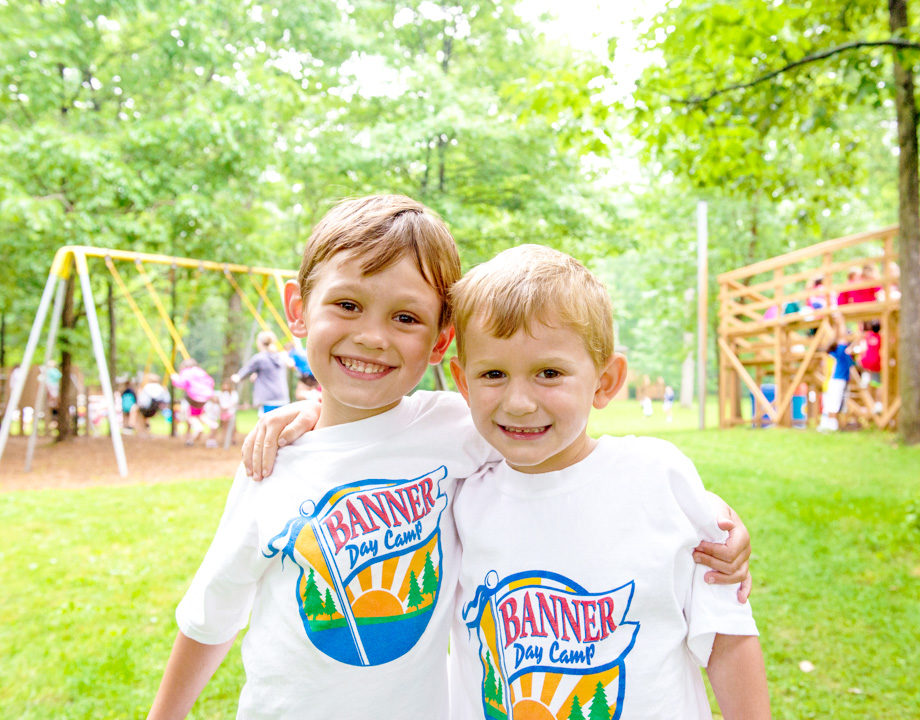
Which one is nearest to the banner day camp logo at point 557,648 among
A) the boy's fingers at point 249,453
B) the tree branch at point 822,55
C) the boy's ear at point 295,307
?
the boy's fingers at point 249,453

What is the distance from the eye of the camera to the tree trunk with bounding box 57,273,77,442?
11609mm

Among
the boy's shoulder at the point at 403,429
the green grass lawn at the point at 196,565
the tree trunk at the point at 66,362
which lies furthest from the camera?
the tree trunk at the point at 66,362

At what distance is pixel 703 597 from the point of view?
135 cm

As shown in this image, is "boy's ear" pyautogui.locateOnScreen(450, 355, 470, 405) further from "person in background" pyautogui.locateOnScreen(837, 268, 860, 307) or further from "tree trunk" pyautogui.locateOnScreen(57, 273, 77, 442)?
"tree trunk" pyautogui.locateOnScreen(57, 273, 77, 442)

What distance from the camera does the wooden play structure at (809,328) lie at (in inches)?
399

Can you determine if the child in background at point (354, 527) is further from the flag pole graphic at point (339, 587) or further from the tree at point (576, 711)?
the tree at point (576, 711)

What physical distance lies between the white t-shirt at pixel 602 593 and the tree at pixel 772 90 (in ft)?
16.1

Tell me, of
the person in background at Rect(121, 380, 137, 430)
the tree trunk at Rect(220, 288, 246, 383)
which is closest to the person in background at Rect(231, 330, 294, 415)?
the tree trunk at Rect(220, 288, 246, 383)

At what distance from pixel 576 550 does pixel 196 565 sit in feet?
13.9

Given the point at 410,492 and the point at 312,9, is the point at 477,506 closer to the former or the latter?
the point at 410,492

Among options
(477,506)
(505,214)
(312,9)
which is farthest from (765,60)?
(312,9)

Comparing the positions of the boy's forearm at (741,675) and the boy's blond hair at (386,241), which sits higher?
the boy's blond hair at (386,241)

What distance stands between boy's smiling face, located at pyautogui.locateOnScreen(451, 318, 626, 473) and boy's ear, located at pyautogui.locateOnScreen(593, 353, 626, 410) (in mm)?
93

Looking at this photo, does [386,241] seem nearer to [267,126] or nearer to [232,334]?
[267,126]
